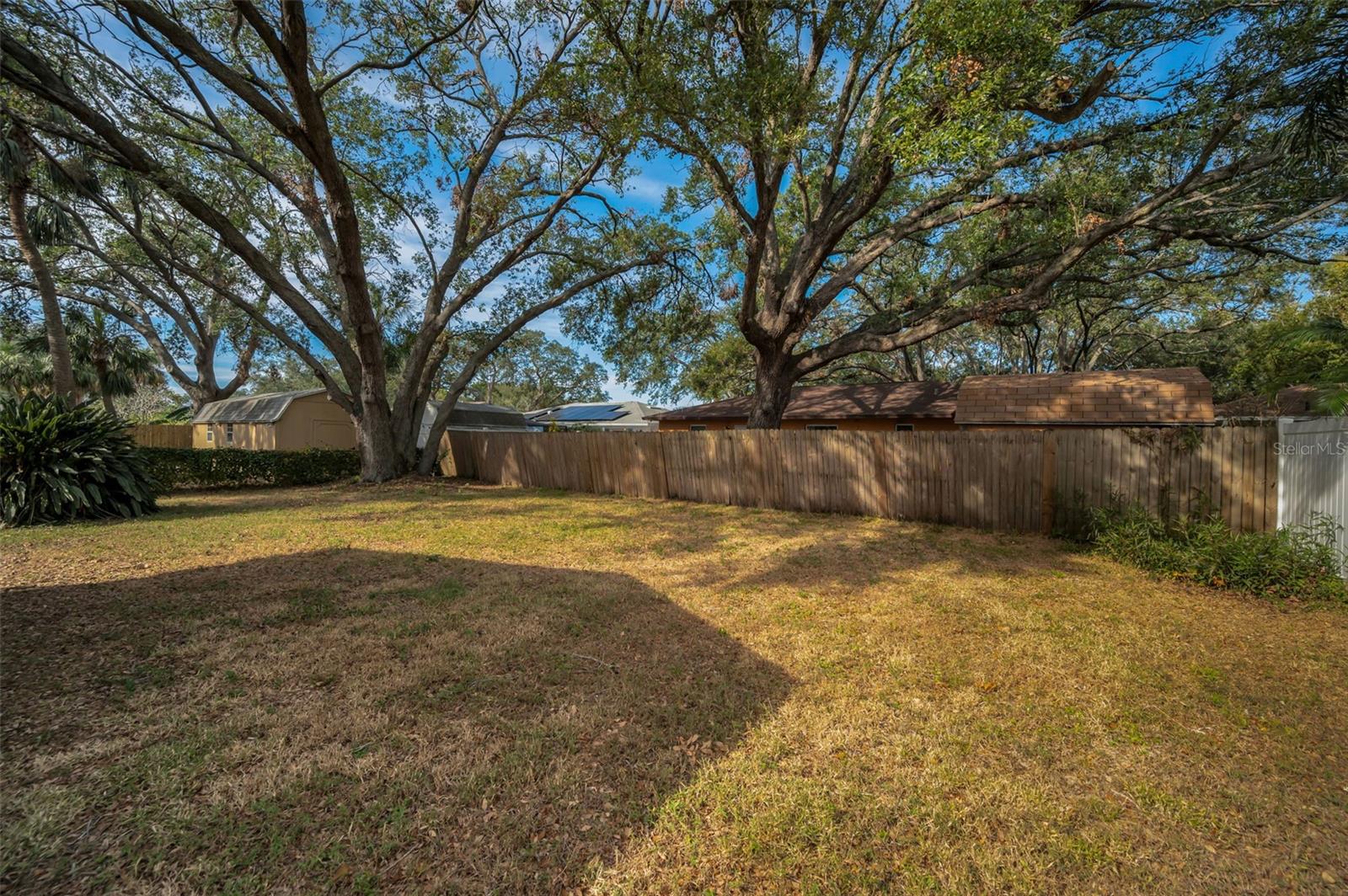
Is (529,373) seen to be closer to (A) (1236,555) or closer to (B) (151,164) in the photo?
(B) (151,164)

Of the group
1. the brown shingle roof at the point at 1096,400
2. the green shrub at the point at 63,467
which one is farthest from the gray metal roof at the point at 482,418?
the brown shingle roof at the point at 1096,400

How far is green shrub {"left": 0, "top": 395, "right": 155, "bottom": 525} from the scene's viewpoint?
7.91 m

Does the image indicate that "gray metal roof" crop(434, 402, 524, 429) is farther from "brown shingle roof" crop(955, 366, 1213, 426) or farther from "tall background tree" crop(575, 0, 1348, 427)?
"brown shingle roof" crop(955, 366, 1213, 426)

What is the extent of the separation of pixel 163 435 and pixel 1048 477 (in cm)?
2782

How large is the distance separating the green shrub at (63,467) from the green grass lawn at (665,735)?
3.94 meters

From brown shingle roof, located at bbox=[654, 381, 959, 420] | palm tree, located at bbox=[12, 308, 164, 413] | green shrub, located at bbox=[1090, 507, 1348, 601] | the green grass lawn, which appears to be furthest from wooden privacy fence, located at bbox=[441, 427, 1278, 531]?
palm tree, located at bbox=[12, 308, 164, 413]

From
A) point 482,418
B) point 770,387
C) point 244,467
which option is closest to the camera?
point 770,387

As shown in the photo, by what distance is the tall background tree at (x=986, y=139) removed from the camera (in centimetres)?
619

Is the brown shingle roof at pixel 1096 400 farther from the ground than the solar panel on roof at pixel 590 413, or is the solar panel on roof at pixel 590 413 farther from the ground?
the solar panel on roof at pixel 590 413

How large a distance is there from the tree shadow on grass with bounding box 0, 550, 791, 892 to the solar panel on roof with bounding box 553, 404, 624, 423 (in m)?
25.1

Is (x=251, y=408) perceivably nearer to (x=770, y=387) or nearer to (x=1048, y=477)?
(x=770, y=387)

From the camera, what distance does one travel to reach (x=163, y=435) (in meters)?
19.6

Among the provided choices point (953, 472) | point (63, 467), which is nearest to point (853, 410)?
point (953, 472)

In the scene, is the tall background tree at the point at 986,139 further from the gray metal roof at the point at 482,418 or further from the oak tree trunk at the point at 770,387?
the gray metal roof at the point at 482,418
